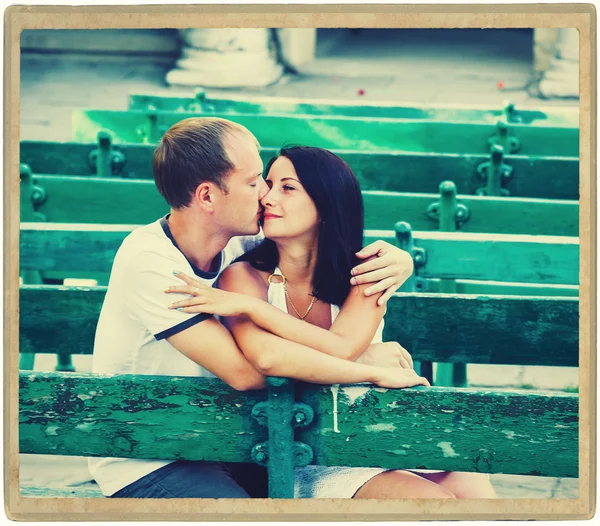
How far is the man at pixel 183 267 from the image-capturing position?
2303 mm

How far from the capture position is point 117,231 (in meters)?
3.38

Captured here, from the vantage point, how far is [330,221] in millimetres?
2438

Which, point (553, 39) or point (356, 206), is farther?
point (553, 39)

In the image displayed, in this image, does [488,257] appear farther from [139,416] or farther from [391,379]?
[139,416]

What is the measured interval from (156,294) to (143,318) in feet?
0.25

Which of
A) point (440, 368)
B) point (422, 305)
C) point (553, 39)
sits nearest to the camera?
point (422, 305)

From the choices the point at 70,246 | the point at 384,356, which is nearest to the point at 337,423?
the point at 384,356

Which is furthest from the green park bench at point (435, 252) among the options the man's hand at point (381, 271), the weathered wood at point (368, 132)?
the weathered wood at point (368, 132)

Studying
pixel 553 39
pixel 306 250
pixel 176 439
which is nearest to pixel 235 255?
pixel 306 250

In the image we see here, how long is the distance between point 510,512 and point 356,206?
848 millimetres

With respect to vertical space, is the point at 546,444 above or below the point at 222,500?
above

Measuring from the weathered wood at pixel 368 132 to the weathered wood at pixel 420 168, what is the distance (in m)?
0.37

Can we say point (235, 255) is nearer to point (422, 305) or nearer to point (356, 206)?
point (356, 206)

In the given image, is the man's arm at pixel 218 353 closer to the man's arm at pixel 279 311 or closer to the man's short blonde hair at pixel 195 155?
the man's arm at pixel 279 311
